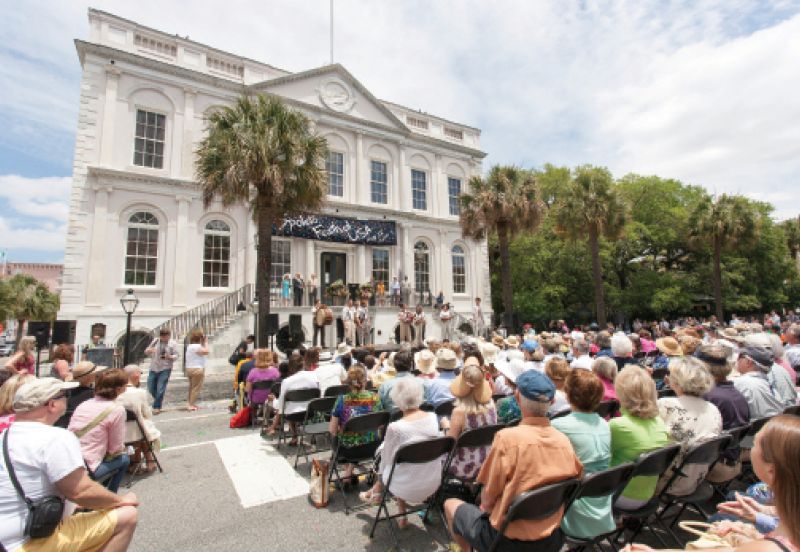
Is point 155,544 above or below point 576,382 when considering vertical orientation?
below

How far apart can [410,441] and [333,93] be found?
20.8m

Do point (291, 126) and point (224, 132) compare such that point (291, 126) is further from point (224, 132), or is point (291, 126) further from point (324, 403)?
point (324, 403)

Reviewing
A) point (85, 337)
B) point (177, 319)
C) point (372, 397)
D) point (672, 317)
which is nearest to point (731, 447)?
point (372, 397)

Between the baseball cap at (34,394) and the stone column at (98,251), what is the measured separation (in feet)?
48.2

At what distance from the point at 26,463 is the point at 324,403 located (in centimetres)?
331

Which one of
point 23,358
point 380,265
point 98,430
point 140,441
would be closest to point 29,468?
point 98,430

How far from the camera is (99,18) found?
15.2 meters

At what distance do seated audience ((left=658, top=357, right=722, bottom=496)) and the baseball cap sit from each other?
4.49 m

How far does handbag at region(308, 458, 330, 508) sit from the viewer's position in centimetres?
401

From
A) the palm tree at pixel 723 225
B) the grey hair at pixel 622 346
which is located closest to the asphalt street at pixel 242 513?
the grey hair at pixel 622 346

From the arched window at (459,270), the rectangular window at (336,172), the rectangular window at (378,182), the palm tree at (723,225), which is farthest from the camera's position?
the arched window at (459,270)

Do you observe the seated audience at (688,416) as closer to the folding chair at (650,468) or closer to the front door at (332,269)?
the folding chair at (650,468)

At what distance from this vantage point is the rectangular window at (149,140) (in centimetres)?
1578

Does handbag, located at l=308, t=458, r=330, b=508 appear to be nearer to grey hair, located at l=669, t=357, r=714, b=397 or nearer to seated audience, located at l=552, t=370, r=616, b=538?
seated audience, located at l=552, t=370, r=616, b=538
